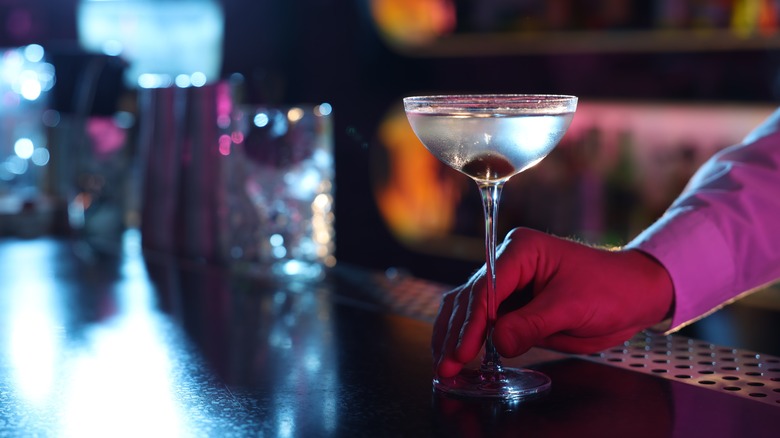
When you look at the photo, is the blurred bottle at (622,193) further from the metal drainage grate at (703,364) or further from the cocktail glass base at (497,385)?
the cocktail glass base at (497,385)

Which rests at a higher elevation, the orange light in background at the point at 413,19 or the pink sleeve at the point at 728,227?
the orange light in background at the point at 413,19

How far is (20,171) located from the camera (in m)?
3.30

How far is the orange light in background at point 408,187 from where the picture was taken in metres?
3.65

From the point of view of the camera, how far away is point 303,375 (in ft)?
3.12

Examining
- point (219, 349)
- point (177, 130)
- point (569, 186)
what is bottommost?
point (569, 186)

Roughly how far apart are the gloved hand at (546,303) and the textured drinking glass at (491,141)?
0.02 m

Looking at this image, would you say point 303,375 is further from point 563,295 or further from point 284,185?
point 284,185

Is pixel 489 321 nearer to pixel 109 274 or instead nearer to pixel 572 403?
pixel 572 403

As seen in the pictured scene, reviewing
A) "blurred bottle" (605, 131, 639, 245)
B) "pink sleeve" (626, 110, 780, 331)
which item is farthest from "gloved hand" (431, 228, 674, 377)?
"blurred bottle" (605, 131, 639, 245)

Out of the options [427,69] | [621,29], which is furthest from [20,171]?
[621,29]

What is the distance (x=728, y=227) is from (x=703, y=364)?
0.82ft

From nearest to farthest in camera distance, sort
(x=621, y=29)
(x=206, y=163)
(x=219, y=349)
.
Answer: (x=219, y=349) < (x=206, y=163) < (x=621, y=29)

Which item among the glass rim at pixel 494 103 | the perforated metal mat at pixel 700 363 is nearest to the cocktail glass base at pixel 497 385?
the perforated metal mat at pixel 700 363

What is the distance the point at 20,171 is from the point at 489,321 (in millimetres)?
2746
